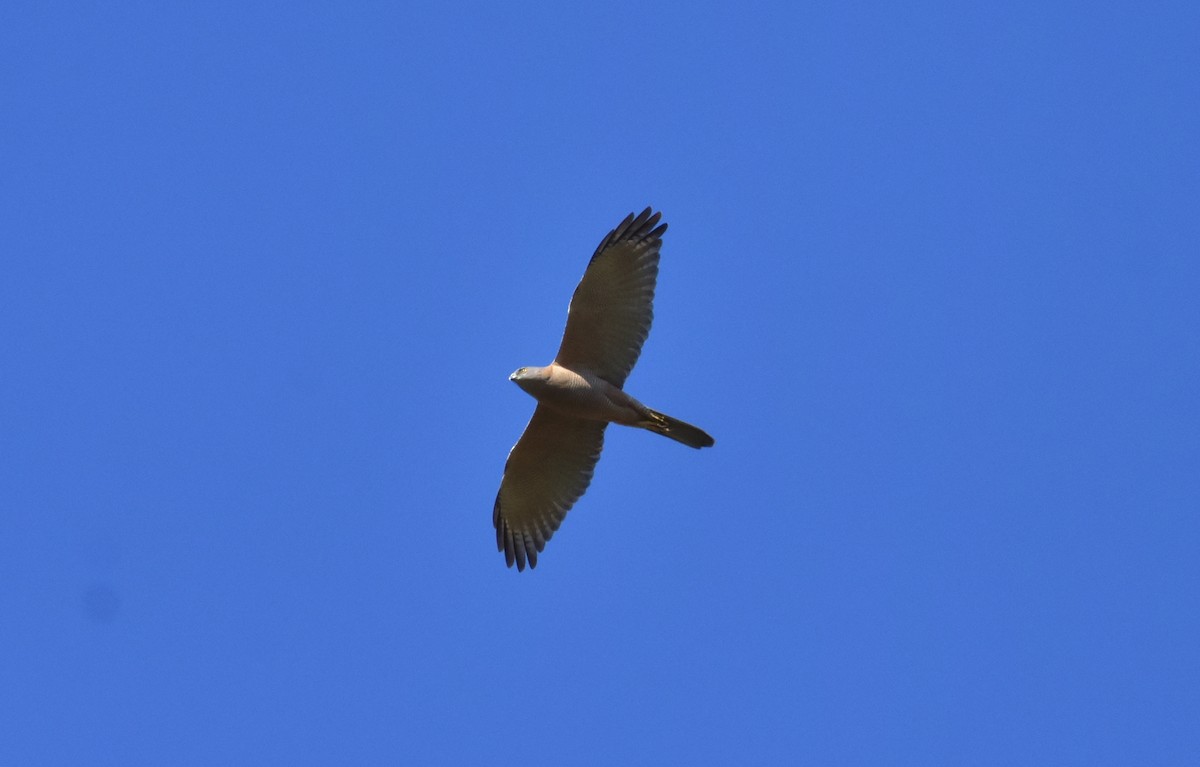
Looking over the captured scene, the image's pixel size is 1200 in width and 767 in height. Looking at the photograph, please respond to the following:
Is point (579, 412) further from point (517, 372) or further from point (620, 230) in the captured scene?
point (620, 230)

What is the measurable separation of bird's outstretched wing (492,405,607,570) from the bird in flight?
0.02 metres

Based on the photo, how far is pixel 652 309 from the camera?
1769 centimetres

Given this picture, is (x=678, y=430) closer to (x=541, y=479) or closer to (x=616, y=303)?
(x=616, y=303)

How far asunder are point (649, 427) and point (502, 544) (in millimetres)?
2446

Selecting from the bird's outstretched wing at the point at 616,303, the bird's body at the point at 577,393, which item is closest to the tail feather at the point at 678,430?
the bird's body at the point at 577,393

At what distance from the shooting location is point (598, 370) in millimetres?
17703

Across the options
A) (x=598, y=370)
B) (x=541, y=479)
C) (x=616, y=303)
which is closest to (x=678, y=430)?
(x=598, y=370)

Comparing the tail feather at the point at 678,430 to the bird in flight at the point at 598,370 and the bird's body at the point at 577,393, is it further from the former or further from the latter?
the bird's body at the point at 577,393

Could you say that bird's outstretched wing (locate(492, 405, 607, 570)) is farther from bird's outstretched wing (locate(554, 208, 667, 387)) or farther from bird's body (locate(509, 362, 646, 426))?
bird's outstretched wing (locate(554, 208, 667, 387))

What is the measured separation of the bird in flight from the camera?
17312 mm

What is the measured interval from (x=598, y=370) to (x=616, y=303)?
780 millimetres

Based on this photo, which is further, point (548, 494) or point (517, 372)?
point (548, 494)

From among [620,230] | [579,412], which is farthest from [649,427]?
[620,230]

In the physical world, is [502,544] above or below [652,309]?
below
